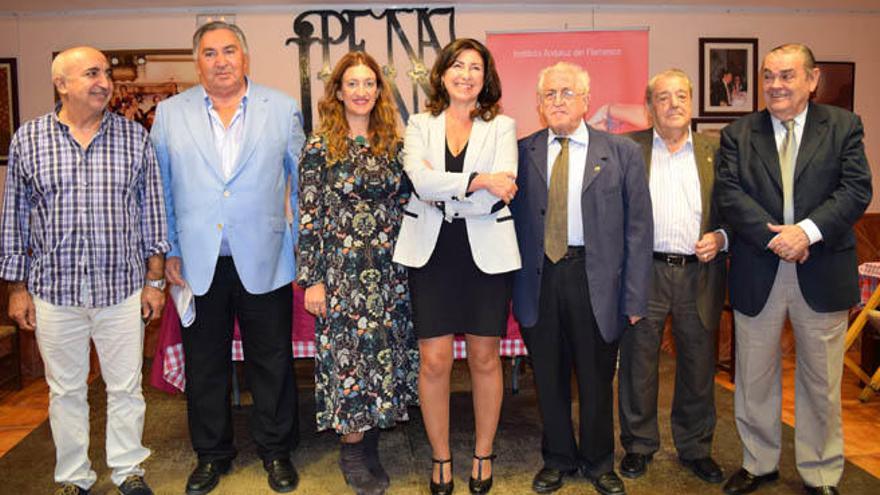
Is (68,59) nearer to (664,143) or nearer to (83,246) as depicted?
(83,246)

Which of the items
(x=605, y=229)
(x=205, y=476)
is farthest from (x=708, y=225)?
(x=205, y=476)

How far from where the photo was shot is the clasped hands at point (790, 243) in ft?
8.17

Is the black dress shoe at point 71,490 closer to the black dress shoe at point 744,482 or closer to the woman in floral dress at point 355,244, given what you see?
the woman in floral dress at point 355,244

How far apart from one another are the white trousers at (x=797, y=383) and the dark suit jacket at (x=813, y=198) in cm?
6

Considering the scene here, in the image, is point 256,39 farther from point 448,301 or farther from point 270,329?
point 448,301

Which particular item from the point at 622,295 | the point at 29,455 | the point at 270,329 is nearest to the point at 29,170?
the point at 270,329

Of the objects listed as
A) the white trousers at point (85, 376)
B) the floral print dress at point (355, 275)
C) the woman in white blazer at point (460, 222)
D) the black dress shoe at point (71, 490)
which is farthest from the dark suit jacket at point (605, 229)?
the black dress shoe at point (71, 490)

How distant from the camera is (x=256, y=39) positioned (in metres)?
5.55

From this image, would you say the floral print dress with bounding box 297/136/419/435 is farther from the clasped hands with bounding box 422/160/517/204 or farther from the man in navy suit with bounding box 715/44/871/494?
the man in navy suit with bounding box 715/44/871/494

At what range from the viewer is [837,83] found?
19.4 ft

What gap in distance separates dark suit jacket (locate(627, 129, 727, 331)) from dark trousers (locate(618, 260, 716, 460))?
30mm

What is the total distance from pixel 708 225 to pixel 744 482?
3.39 ft

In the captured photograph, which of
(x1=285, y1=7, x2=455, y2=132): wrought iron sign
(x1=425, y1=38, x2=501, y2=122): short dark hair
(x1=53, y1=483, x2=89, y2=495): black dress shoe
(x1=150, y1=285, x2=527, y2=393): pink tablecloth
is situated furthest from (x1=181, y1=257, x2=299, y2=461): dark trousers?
(x1=285, y1=7, x2=455, y2=132): wrought iron sign

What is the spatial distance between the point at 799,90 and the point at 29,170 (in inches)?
112
